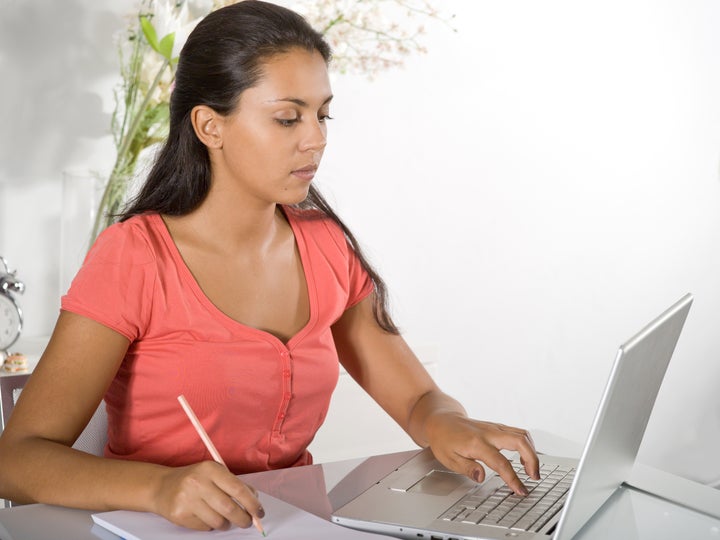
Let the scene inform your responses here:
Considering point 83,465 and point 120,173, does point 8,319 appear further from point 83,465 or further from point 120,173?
point 83,465

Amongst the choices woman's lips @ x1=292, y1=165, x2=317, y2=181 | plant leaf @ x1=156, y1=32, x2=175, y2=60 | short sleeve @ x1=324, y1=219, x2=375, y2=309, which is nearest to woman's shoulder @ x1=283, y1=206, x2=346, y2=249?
short sleeve @ x1=324, y1=219, x2=375, y2=309

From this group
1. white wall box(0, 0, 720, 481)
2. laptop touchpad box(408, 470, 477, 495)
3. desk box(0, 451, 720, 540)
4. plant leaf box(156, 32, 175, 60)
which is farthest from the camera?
white wall box(0, 0, 720, 481)

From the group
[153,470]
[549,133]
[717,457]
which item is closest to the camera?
[153,470]

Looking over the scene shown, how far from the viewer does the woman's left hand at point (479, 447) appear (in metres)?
1.19

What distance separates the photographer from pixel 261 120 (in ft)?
4.38

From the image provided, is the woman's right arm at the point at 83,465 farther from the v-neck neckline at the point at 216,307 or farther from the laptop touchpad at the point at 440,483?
the laptop touchpad at the point at 440,483

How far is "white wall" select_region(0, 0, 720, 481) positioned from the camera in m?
2.28

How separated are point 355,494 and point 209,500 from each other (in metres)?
0.23

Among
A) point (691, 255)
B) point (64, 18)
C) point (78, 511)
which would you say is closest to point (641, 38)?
point (691, 255)

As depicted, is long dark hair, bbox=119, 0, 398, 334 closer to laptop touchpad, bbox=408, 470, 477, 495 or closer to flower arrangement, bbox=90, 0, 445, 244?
flower arrangement, bbox=90, 0, 445, 244

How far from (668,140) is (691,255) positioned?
43 centimetres

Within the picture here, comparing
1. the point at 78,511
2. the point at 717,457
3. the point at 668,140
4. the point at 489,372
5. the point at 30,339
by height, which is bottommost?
the point at 717,457

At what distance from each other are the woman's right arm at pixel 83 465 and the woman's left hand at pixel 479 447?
0.32 m

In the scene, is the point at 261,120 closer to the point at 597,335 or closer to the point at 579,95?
the point at 579,95
